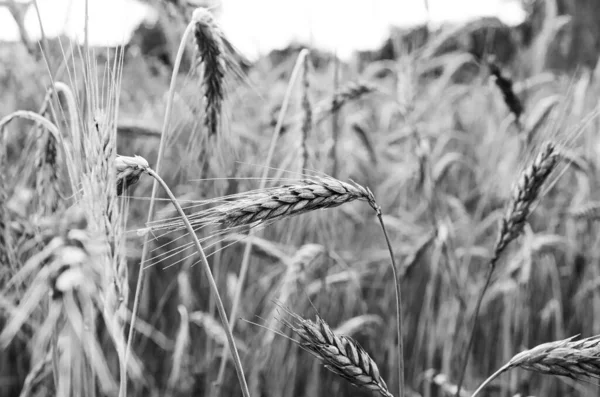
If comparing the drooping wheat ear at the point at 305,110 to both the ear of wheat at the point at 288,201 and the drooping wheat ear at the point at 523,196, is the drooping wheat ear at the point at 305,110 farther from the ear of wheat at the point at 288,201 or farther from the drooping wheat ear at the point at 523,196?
the ear of wheat at the point at 288,201

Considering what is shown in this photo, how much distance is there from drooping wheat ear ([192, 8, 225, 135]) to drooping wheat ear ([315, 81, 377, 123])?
20.7 inches

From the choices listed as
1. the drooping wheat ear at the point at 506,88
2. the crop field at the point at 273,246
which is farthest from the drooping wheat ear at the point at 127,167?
the drooping wheat ear at the point at 506,88

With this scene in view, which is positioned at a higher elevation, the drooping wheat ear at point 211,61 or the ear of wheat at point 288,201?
the drooping wheat ear at point 211,61

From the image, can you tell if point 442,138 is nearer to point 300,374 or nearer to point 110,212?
point 300,374

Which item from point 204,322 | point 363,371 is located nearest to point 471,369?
point 204,322

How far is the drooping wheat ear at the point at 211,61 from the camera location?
117cm

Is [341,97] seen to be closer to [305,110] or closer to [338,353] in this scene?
[305,110]

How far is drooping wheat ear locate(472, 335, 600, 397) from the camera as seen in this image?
82 cm

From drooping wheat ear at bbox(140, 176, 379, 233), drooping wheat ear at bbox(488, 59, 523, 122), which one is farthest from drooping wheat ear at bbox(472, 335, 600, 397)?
drooping wheat ear at bbox(488, 59, 523, 122)

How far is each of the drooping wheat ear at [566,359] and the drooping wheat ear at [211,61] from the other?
2.42 feet

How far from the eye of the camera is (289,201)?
874 millimetres

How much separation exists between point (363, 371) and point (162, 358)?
1.62 m

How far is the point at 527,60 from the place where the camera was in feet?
14.2

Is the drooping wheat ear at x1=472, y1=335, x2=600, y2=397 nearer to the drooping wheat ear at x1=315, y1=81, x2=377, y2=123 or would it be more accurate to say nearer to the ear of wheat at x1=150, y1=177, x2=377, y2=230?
the ear of wheat at x1=150, y1=177, x2=377, y2=230
